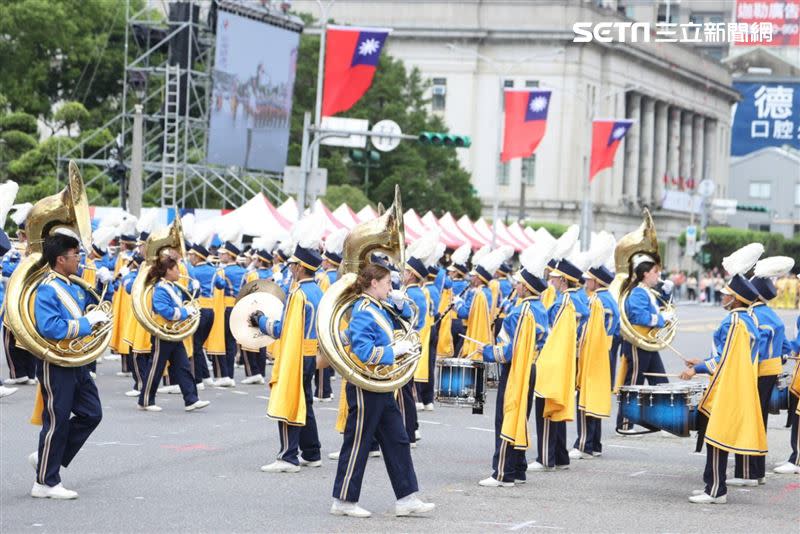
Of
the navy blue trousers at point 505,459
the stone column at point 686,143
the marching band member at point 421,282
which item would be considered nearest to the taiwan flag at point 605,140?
the marching band member at point 421,282

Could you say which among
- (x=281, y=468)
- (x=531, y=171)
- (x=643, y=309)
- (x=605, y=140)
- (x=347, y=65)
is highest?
(x=531, y=171)

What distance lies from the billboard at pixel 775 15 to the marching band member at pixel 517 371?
85259 mm

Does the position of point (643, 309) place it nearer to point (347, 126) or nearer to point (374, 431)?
point (374, 431)

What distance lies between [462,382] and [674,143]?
92.3m

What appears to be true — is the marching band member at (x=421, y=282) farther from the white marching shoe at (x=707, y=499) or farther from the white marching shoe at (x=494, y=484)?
the white marching shoe at (x=707, y=499)

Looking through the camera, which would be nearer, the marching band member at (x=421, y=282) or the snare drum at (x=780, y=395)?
the snare drum at (x=780, y=395)

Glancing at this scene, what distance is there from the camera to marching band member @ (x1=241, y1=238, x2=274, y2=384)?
21.6 metres

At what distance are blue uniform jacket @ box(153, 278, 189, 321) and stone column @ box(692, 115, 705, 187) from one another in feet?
305

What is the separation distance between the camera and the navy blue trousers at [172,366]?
17.1 meters

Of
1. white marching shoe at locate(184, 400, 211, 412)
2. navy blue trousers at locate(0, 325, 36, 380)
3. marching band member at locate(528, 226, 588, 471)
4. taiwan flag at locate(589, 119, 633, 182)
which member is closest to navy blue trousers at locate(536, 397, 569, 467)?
marching band member at locate(528, 226, 588, 471)

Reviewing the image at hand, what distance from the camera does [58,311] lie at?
11406 mm

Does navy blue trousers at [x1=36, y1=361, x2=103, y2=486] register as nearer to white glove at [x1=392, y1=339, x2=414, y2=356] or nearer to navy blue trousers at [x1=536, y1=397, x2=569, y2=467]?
white glove at [x1=392, y1=339, x2=414, y2=356]

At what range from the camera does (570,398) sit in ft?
43.8

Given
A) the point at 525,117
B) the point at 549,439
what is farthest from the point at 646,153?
the point at 549,439
